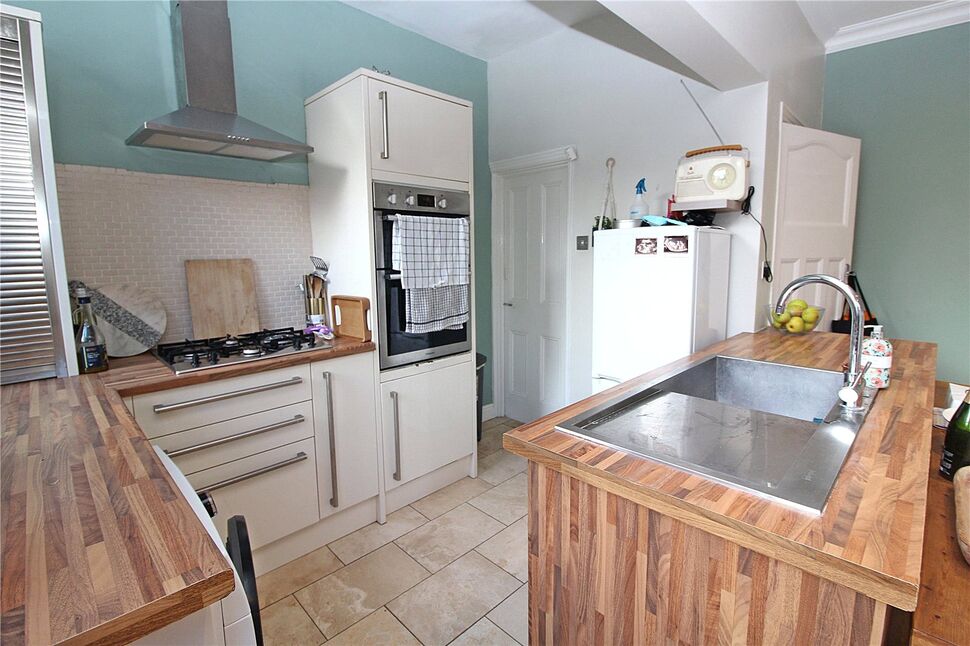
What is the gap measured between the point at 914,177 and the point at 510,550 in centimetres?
303

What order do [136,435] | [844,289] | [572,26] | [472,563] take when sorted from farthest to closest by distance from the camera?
[572,26], [472,563], [844,289], [136,435]

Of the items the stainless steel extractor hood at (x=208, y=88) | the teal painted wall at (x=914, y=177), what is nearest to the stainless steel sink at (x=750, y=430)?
the stainless steel extractor hood at (x=208, y=88)

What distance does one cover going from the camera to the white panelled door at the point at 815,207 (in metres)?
2.41

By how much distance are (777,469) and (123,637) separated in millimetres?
1082

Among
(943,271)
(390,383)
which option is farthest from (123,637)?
(943,271)

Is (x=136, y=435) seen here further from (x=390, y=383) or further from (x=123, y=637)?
(x=390, y=383)

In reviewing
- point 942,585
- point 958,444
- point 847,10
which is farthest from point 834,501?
point 847,10

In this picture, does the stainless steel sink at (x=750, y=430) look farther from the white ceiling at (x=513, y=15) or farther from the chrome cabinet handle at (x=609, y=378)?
the white ceiling at (x=513, y=15)

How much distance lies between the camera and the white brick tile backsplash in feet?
6.25

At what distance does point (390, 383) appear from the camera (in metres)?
2.33

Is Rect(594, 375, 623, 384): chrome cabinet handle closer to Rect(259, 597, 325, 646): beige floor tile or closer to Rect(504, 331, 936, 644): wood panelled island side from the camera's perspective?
Rect(504, 331, 936, 644): wood panelled island side

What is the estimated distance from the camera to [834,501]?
2.63ft

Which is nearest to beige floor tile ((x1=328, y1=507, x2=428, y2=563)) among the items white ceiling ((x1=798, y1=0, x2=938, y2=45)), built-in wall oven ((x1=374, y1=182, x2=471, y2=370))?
built-in wall oven ((x1=374, y1=182, x2=471, y2=370))

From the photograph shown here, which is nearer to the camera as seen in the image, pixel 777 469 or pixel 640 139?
pixel 777 469
